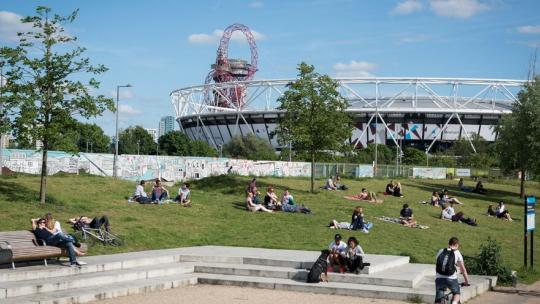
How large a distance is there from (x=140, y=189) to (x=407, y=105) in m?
87.5

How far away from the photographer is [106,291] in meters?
11.5

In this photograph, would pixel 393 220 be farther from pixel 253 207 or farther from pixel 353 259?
pixel 353 259

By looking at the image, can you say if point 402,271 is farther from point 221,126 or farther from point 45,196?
point 221,126

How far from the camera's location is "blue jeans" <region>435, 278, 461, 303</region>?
35.4ft

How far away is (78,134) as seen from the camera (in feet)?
64.2

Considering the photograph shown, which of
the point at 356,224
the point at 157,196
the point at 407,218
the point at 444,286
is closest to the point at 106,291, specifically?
the point at 444,286

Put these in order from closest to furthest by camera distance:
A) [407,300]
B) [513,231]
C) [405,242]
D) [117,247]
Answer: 1. [407,300]
2. [117,247]
3. [405,242]
4. [513,231]

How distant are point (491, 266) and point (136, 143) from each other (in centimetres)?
9311

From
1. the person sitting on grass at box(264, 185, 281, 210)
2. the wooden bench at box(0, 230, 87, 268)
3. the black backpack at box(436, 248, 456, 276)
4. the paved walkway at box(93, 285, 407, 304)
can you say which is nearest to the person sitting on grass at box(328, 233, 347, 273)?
the paved walkway at box(93, 285, 407, 304)

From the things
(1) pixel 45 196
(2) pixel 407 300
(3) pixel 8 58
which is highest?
(3) pixel 8 58

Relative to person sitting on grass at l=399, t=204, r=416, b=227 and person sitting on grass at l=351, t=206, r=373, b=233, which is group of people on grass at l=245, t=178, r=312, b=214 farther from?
person sitting on grass at l=399, t=204, r=416, b=227

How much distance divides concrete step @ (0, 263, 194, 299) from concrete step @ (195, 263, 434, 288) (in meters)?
0.68

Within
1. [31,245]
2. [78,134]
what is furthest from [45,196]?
[31,245]

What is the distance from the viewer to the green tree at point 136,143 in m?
103
